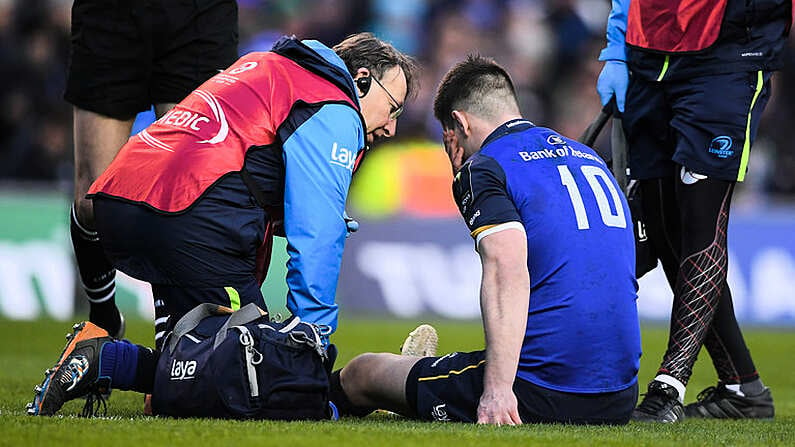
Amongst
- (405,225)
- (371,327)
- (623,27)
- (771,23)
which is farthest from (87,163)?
(405,225)

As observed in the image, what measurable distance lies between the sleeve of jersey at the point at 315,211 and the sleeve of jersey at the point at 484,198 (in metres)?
0.44

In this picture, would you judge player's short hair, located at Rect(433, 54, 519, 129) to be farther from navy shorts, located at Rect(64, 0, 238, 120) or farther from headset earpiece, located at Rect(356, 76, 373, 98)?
navy shorts, located at Rect(64, 0, 238, 120)

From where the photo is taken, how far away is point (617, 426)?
4.39 metres

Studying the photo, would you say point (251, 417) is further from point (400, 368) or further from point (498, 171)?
point (498, 171)

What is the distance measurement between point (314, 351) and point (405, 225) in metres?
7.87

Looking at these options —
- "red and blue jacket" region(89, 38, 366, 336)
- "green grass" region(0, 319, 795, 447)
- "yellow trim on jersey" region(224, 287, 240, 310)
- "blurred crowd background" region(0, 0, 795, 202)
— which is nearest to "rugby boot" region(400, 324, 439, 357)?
"green grass" region(0, 319, 795, 447)

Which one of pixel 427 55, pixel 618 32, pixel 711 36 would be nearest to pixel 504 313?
pixel 711 36

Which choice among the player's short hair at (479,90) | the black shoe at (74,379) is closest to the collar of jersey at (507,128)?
the player's short hair at (479,90)

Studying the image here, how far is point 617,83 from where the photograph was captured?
575 cm

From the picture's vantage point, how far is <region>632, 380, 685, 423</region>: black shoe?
5078 millimetres

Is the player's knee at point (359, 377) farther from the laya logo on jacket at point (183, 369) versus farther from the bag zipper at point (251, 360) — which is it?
the laya logo on jacket at point (183, 369)

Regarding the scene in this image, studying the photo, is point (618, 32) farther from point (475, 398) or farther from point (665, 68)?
point (475, 398)

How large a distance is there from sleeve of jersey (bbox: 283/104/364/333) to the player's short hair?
1.41 feet

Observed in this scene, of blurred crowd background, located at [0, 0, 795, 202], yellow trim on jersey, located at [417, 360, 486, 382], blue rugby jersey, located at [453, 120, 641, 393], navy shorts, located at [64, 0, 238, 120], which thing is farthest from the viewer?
blurred crowd background, located at [0, 0, 795, 202]
